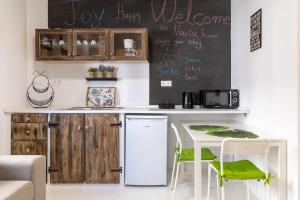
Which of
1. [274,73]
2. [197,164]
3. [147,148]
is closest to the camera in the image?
[197,164]

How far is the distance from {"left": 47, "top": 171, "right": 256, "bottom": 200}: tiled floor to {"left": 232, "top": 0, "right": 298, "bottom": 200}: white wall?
78 centimetres

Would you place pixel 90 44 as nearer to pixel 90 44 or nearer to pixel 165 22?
pixel 90 44

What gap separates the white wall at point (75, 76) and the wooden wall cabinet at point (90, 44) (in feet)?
1.09

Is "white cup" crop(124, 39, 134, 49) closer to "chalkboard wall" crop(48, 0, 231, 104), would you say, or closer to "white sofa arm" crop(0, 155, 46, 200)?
"chalkboard wall" crop(48, 0, 231, 104)

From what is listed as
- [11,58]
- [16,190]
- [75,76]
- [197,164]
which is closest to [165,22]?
[75,76]

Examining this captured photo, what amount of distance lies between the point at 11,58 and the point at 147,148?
1932 millimetres

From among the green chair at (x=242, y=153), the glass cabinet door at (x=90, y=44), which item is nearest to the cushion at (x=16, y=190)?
the green chair at (x=242, y=153)

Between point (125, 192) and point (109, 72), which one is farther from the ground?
point (109, 72)

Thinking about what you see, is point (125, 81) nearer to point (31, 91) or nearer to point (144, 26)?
point (144, 26)

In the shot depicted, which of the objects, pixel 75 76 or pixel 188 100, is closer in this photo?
pixel 188 100

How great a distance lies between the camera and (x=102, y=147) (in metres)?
3.40

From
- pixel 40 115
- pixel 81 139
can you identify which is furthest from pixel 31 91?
pixel 81 139

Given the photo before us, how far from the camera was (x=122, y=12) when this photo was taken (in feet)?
13.2

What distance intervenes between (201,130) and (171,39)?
1.58m
